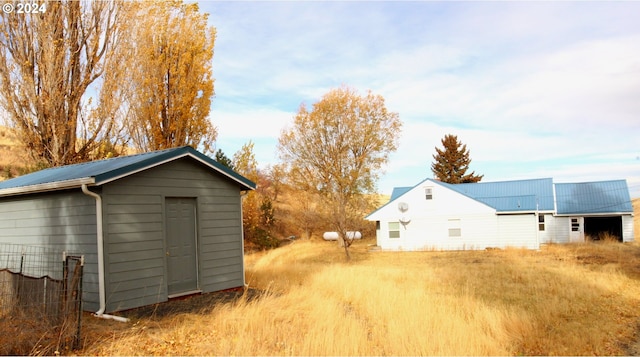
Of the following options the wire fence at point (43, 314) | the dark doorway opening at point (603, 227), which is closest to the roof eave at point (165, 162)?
the wire fence at point (43, 314)

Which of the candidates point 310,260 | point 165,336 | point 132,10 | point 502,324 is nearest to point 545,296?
point 502,324

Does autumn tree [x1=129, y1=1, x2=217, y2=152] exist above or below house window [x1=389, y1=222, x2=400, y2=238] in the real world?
above

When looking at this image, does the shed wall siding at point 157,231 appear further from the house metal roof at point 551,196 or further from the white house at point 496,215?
the house metal roof at point 551,196

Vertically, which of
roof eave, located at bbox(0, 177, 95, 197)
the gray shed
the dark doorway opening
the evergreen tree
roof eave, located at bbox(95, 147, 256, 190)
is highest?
the evergreen tree

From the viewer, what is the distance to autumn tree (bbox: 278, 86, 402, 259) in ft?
107

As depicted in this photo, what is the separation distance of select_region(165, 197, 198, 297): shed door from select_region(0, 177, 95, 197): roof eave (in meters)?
1.84

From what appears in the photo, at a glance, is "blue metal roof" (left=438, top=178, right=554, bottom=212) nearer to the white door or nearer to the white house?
the white house

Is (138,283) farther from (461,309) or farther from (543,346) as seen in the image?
(543,346)

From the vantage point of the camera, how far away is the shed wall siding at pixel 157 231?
28.7 ft

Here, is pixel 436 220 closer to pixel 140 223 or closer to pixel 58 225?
pixel 140 223

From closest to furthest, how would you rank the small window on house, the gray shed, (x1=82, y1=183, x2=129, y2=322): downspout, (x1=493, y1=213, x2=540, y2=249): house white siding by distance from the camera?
(x1=82, y1=183, x2=129, y2=322): downspout < the gray shed < (x1=493, y1=213, x2=540, y2=249): house white siding < the small window on house

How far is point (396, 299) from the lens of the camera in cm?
998

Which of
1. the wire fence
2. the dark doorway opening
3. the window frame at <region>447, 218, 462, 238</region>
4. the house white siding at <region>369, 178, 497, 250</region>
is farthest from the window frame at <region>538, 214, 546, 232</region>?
the wire fence

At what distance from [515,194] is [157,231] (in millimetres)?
26709
